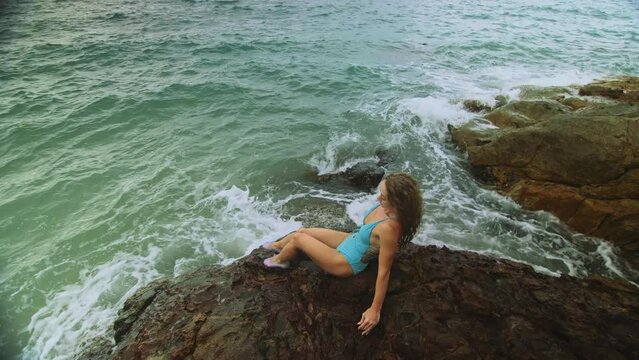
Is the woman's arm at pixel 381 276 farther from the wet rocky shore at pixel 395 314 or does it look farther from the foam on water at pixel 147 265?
the foam on water at pixel 147 265

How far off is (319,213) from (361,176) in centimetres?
148

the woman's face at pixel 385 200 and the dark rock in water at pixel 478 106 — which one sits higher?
the woman's face at pixel 385 200

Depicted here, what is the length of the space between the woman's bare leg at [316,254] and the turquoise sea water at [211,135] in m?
2.20

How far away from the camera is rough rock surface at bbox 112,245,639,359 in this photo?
3225 millimetres

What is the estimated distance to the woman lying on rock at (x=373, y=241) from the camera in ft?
11.4

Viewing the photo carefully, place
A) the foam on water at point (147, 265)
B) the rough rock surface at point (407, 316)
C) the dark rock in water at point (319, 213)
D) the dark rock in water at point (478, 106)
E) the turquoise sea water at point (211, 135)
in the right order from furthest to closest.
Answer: the dark rock in water at point (478, 106)
the dark rock in water at point (319, 213)
the turquoise sea water at point (211, 135)
the foam on water at point (147, 265)
the rough rock surface at point (407, 316)

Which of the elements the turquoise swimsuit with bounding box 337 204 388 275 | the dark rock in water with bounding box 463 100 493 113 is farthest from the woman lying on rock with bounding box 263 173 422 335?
the dark rock in water with bounding box 463 100 493 113

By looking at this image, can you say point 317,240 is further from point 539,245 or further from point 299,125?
point 299,125

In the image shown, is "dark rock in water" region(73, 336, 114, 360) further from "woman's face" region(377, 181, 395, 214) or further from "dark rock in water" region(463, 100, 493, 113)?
"dark rock in water" region(463, 100, 493, 113)

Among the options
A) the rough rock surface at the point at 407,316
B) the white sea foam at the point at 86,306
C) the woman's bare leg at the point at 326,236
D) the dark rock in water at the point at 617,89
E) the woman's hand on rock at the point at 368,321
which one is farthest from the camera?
the dark rock in water at the point at 617,89

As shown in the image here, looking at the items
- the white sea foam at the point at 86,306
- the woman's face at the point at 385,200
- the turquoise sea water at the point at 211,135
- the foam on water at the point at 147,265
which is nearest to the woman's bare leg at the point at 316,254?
the woman's face at the point at 385,200

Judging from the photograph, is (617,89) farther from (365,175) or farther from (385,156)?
(365,175)

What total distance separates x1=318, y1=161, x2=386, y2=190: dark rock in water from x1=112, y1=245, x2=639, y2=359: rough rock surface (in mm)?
3524

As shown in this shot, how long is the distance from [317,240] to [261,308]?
100 cm
